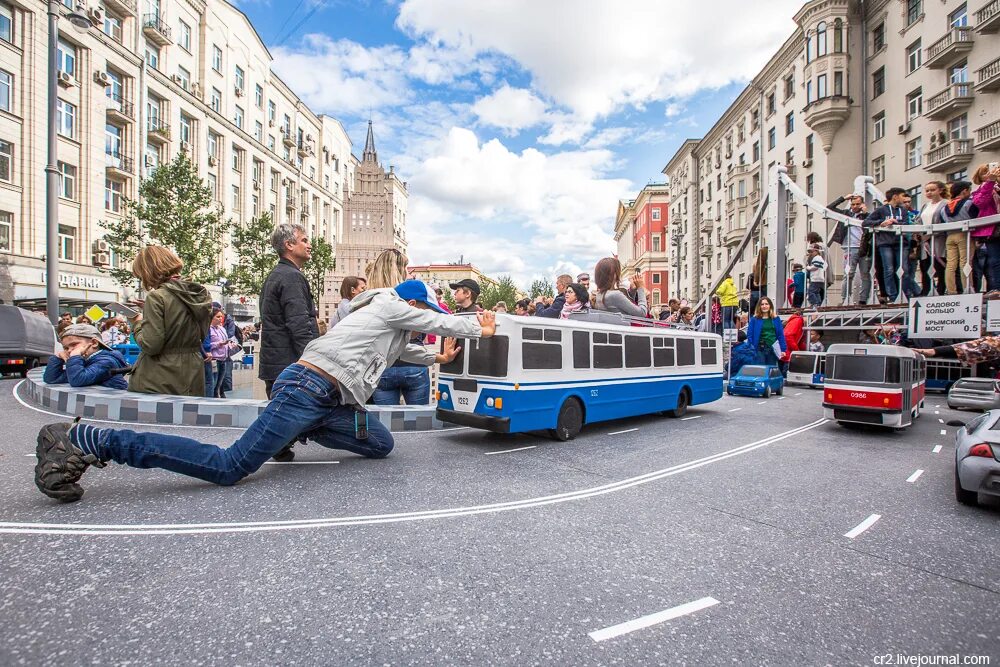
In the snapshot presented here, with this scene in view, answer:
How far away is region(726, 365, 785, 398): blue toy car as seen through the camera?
50.9 feet

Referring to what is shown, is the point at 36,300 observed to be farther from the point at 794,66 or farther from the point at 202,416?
the point at 794,66

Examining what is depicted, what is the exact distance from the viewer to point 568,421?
8.03 meters

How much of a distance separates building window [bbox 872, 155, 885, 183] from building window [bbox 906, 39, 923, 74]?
4.70 m

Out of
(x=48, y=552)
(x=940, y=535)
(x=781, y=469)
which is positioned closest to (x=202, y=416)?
(x=48, y=552)

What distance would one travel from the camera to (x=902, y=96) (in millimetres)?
31078

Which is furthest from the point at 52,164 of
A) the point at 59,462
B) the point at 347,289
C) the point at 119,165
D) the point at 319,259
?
the point at 319,259

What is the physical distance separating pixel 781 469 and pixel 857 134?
36.7m

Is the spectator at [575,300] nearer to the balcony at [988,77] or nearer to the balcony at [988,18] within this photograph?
the balcony at [988,77]

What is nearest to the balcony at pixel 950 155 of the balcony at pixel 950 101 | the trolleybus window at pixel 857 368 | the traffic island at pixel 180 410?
the balcony at pixel 950 101

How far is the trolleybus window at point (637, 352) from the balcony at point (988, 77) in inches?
1040

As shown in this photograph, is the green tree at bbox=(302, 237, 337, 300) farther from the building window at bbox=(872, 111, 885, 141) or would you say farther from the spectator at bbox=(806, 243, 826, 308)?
the building window at bbox=(872, 111, 885, 141)

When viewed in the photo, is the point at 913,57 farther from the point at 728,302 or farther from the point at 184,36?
the point at 184,36

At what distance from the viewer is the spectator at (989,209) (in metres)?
11.0

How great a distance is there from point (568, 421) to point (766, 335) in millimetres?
11933
